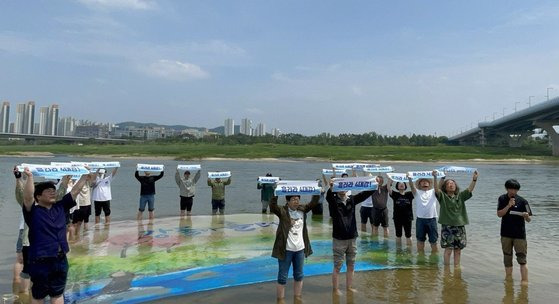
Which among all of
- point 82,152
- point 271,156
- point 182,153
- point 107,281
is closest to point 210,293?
point 107,281

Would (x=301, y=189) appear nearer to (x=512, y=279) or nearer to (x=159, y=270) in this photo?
(x=159, y=270)

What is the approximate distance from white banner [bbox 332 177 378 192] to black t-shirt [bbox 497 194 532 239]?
271 cm

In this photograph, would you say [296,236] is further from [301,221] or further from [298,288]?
[298,288]

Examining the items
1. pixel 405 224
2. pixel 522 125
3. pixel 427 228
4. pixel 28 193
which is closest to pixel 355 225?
pixel 427 228

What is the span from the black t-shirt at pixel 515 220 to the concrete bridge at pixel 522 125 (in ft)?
263

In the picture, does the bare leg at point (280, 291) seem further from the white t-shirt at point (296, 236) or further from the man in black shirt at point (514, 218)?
the man in black shirt at point (514, 218)

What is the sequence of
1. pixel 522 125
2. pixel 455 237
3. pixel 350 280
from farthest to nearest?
pixel 522 125 < pixel 455 237 < pixel 350 280

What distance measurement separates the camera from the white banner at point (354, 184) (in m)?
7.21

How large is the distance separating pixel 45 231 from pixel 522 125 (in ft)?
403

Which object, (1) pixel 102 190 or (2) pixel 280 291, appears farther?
(1) pixel 102 190

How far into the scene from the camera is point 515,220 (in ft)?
25.8

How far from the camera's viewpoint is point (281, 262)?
6.78 m

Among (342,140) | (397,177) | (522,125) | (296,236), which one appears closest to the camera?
(296,236)

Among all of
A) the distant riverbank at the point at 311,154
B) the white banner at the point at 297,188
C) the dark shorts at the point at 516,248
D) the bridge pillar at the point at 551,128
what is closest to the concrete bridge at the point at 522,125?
the bridge pillar at the point at 551,128
